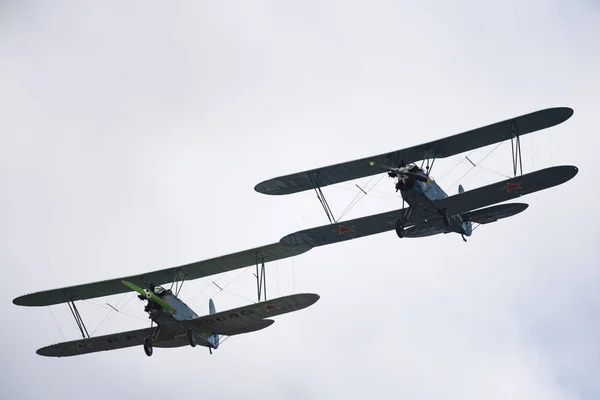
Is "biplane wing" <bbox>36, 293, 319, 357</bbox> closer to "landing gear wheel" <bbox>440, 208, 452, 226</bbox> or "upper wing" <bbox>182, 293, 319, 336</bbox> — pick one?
"upper wing" <bbox>182, 293, 319, 336</bbox>

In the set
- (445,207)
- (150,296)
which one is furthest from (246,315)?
(445,207)


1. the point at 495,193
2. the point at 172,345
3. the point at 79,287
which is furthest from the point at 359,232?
the point at 79,287

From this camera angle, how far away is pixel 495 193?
32.3m

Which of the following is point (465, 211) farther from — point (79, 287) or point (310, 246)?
point (79, 287)

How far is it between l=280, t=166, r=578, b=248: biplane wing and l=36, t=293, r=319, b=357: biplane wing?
1.93 m

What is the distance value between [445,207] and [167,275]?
34.8ft

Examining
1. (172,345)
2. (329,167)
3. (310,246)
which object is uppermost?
(329,167)

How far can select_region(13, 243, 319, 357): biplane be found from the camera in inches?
1375

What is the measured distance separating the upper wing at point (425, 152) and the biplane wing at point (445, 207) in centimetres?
163

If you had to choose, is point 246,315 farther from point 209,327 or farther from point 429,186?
point 429,186

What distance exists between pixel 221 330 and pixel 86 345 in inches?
199

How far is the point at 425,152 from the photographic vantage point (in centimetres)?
3366

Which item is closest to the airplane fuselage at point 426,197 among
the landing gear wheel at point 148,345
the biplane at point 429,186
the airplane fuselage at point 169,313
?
the biplane at point 429,186

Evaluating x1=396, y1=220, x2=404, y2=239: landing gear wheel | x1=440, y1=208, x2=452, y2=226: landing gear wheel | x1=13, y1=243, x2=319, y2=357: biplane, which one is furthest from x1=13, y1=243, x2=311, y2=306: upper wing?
x1=440, y1=208, x2=452, y2=226: landing gear wheel
